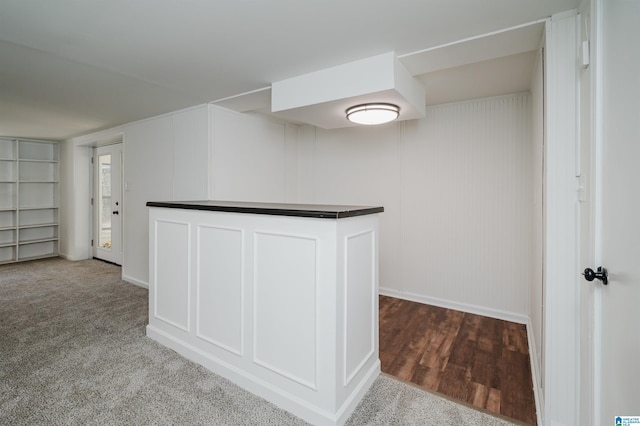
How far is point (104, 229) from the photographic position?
18.7 ft

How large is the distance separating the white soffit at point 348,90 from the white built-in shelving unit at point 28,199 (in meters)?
5.50

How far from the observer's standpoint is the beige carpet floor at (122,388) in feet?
5.79

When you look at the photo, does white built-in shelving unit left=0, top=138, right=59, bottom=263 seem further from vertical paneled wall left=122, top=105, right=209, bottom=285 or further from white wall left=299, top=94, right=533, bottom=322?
white wall left=299, top=94, right=533, bottom=322

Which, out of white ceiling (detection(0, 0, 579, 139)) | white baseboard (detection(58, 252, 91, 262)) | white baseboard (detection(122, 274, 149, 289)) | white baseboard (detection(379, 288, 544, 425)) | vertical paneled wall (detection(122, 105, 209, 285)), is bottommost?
white baseboard (detection(379, 288, 544, 425))

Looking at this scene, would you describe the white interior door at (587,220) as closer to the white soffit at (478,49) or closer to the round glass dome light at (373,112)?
the white soffit at (478,49)

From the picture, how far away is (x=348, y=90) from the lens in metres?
2.44

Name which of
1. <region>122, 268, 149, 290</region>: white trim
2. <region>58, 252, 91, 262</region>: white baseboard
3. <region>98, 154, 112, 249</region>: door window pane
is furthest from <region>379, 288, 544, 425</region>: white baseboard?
<region>58, 252, 91, 262</region>: white baseboard

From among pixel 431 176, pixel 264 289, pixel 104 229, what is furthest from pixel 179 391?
pixel 104 229

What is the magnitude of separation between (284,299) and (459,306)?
2.41 m

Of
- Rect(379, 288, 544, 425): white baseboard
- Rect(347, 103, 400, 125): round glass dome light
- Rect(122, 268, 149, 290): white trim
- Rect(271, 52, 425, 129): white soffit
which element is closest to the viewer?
Rect(379, 288, 544, 425): white baseboard

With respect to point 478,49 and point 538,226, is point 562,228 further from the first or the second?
point 478,49

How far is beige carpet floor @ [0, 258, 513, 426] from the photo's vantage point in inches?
69.5

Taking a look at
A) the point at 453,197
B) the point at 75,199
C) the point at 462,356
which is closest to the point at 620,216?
the point at 462,356

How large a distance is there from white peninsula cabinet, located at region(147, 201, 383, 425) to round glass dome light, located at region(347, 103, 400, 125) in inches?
37.2
